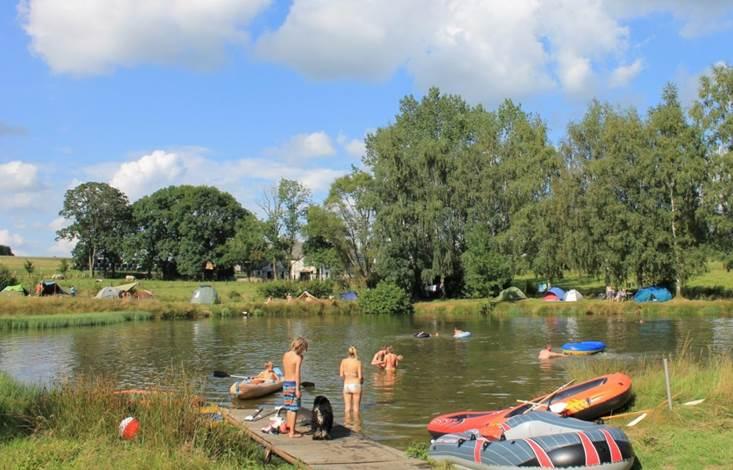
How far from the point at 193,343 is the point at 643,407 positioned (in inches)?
1009

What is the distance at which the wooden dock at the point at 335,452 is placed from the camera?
1045cm

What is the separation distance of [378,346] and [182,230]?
58.9 m

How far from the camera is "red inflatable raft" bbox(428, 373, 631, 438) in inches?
532

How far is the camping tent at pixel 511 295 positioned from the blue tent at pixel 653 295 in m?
8.99

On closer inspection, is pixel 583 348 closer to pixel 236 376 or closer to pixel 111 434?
pixel 236 376

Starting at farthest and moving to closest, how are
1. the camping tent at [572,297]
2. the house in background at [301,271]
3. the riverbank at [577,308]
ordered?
the house in background at [301,271] → the camping tent at [572,297] → the riverbank at [577,308]

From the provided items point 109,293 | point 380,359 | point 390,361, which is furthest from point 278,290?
point 390,361

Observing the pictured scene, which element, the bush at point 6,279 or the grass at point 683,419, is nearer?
the grass at point 683,419

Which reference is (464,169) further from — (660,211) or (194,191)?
(194,191)

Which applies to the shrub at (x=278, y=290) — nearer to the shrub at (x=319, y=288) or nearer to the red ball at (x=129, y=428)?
the shrub at (x=319, y=288)

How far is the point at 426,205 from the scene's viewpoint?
58.1 metres

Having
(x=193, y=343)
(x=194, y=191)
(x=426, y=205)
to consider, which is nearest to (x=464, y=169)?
(x=426, y=205)

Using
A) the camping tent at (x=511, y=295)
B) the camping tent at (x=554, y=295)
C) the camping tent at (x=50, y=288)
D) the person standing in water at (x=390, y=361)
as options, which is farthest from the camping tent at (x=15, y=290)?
the camping tent at (x=554, y=295)

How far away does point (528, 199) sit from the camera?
57.6 meters
